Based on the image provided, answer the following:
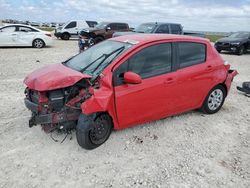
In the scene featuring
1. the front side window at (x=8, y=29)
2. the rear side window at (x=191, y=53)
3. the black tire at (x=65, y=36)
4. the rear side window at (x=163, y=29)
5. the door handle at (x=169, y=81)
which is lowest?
the black tire at (x=65, y=36)

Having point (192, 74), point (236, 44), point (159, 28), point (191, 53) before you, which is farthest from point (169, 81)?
point (236, 44)

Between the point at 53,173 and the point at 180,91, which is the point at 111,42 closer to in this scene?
the point at 180,91

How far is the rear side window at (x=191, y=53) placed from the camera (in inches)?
199

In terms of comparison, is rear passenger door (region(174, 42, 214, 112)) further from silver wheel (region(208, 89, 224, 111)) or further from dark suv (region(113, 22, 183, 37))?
dark suv (region(113, 22, 183, 37))

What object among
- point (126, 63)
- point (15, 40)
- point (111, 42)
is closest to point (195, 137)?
point (126, 63)

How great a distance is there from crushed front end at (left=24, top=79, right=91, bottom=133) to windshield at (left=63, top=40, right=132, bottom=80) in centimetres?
33

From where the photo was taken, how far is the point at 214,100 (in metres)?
5.75

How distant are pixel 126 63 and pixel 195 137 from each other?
70.1 inches

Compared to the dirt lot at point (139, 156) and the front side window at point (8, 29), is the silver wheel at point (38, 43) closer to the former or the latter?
the front side window at point (8, 29)

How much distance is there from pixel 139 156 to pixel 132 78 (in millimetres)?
1169

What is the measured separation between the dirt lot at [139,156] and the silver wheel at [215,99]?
25 centimetres

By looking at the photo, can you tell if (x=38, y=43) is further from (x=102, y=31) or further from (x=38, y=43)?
(x=102, y=31)

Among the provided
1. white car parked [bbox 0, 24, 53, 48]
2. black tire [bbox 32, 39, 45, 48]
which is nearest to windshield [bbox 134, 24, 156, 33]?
white car parked [bbox 0, 24, 53, 48]

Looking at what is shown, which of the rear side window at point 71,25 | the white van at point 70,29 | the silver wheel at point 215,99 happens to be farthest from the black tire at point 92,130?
the rear side window at point 71,25
